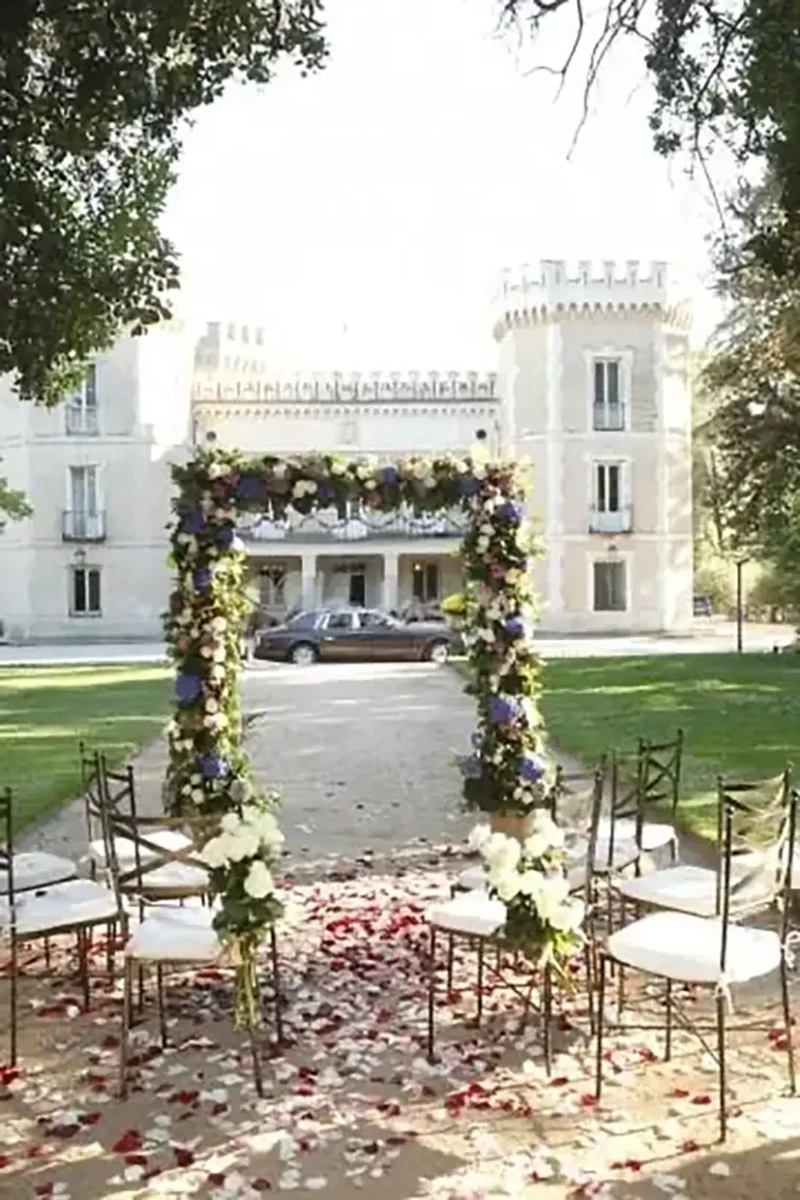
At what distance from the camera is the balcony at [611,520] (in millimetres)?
40812

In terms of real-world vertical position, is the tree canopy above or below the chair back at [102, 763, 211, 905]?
above

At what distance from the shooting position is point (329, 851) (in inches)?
358

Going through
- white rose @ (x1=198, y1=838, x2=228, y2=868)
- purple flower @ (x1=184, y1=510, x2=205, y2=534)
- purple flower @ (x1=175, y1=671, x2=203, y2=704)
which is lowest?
white rose @ (x1=198, y1=838, x2=228, y2=868)

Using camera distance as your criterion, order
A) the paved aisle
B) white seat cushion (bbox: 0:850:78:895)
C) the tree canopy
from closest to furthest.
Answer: white seat cushion (bbox: 0:850:78:895) < the tree canopy < the paved aisle

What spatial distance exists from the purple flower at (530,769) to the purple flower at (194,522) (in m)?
2.51

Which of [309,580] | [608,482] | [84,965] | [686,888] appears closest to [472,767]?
[686,888]

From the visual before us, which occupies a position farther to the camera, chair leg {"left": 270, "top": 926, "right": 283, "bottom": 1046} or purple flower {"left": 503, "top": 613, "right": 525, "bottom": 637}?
purple flower {"left": 503, "top": 613, "right": 525, "bottom": 637}

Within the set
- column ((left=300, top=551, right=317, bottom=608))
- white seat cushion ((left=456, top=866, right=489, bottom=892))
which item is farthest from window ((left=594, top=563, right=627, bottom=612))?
white seat cushion ((left=456, top=866, right=489, bottom=892))

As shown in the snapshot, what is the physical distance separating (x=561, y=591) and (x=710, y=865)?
32366 millimetres

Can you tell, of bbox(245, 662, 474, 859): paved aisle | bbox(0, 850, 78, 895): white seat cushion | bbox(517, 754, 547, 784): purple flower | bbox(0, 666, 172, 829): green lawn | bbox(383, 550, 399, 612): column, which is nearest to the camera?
bbox(0, 850, 78, 895): white seat cushion

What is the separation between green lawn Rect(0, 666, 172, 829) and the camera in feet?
38.8

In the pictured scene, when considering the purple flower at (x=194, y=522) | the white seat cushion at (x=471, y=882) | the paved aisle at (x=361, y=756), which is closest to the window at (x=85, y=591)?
the paved aisle at (x=361, y=756)

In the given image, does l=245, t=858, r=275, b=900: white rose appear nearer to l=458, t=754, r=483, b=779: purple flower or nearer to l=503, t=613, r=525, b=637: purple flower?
l=458, t=754, r=483, b=779: purple flower

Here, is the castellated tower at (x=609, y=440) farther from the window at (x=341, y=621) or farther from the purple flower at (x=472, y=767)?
the purple flower at (x=472, y=767)
